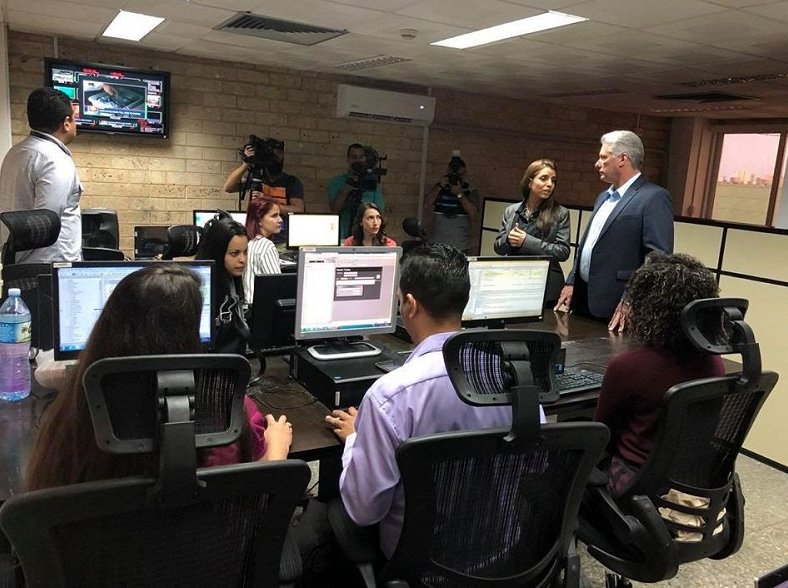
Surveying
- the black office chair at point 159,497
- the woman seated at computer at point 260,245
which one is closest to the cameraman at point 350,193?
the woman seated at computer at point 260,245

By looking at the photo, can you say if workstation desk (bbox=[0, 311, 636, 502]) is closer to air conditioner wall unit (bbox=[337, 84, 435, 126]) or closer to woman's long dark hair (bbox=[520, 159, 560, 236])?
woman's long dark hair (bbox=[520, 159, 560, 236])

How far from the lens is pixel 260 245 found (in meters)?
3.29

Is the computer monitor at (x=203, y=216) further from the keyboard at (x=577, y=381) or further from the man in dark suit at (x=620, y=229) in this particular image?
the keyboard at (x=577, y=381)

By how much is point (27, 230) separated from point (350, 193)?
385 cm

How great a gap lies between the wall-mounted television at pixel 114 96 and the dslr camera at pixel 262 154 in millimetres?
900

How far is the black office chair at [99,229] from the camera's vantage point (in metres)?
4.21

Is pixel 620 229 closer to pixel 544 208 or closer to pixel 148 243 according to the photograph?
pixel 544 208

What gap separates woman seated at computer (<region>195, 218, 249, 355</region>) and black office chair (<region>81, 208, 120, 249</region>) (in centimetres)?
224

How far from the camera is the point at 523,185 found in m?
3.51

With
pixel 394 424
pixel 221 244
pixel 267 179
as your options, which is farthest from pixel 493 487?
pixel 267 179

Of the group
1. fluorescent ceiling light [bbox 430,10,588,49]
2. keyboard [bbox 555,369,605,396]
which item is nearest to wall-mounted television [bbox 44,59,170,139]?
fluorescent ceiling light [bbox 430,10,588,49]

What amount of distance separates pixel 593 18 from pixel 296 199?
9.68 ft

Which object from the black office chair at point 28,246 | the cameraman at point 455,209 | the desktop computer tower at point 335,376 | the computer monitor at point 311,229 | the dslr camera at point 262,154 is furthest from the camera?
the cameraman at point 455,209

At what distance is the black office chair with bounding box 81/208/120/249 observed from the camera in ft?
13.8
